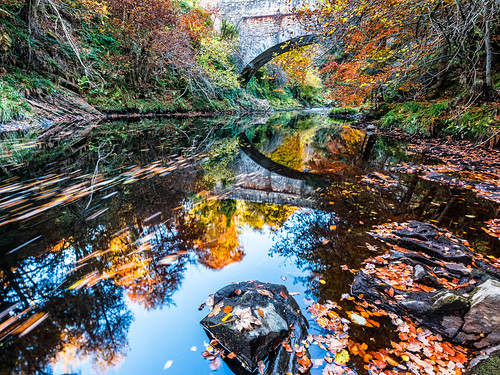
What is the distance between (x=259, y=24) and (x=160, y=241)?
20635 millimetres

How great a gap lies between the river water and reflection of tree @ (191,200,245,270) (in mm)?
18

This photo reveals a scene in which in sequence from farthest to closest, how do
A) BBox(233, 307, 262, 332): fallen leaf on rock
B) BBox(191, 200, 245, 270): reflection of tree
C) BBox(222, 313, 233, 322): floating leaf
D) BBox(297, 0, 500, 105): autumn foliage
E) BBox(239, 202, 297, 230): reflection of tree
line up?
BBox(297, 0, 500, 105): autumn foliage < BBox(239, 202, 297, 230): reflection of tree < BBox(191, 200, 245, 270): reflection of tree < BBox(222, 313, 233, 322): floating leaf < BBox(233, 307, 262, 332): fallen leaf on rock

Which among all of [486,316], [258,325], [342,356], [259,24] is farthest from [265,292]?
[259,24]

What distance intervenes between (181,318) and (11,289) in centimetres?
133

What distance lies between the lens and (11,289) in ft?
5.74

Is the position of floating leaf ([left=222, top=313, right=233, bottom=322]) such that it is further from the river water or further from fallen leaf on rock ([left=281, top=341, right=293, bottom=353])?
fallen leaf on rock ([left=281, top=341, right=293, bottom=353])

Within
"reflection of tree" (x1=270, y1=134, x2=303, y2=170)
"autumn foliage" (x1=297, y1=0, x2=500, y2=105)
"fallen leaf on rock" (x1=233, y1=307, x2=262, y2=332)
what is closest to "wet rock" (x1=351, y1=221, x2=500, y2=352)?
"fallen leaf on rock" (x1=233, y1=307, x2=262, y2=332)

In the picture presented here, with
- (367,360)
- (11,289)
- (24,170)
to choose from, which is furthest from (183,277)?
(24,170)

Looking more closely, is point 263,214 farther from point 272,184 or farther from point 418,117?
point 418,117

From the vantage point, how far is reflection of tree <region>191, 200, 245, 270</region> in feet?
7.94

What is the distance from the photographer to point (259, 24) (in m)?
18.0

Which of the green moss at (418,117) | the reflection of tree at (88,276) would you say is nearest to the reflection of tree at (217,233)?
the reflection of tree at (88,276)

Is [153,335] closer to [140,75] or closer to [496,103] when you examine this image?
[496,103]

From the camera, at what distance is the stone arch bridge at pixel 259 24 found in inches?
659
